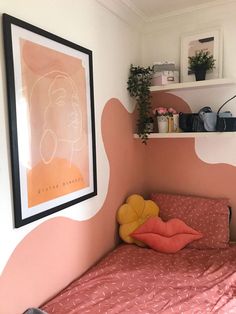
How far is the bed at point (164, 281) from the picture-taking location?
1547 millimetres

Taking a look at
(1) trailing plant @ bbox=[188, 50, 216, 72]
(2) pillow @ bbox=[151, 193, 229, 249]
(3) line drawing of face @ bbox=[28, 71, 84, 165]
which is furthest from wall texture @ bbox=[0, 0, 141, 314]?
(1) trailing plant @ bbox=[188, 50, 216, 72]

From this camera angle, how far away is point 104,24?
2.10 meters

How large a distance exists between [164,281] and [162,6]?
2.09 m

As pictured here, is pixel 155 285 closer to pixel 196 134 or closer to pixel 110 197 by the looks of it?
pixel 110 197

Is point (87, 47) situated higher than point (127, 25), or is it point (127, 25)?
point (127, 25)

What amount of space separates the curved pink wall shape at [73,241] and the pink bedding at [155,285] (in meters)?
0.10

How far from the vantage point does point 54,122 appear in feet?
5.36

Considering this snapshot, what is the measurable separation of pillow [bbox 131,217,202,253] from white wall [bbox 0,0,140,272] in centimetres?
45

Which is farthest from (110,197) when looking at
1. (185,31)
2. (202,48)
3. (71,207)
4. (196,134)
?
(185,31)

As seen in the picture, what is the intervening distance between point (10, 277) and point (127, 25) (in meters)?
2.08

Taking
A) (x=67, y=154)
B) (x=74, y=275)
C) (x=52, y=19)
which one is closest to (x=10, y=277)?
(x=74, y=275)

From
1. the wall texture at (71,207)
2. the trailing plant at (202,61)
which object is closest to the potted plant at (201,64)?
the trailing plant at (202,61)

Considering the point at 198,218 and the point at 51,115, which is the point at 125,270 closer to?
the point at 198,218

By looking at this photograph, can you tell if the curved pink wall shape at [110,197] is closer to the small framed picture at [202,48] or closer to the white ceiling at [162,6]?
the small framed picture at [202,48]
